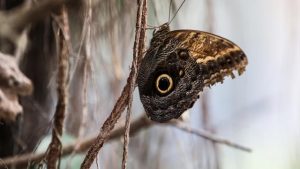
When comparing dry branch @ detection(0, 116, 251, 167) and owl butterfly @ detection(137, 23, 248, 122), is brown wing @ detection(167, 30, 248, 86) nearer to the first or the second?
owl butterfly @ detection(137, 23, 248, 122)

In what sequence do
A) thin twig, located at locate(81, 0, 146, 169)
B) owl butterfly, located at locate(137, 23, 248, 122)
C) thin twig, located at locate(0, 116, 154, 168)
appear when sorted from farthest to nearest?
thin twig, located at locate(0, 116, 154, 168), owl butterfly, located at locate(137, 23, 248, 122), thin twig, located at locate(81, 0, 146, 169)

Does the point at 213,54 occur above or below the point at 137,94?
above

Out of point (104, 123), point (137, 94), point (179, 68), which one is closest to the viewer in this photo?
point (104, 123)

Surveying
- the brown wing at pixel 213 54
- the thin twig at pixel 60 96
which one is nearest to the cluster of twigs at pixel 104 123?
the thin twig at pixel 60 96

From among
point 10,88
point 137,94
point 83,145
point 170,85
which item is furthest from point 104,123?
point 137,94

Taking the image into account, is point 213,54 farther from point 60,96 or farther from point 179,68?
point 60,96

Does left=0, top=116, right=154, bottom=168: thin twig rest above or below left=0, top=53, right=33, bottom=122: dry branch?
A: below

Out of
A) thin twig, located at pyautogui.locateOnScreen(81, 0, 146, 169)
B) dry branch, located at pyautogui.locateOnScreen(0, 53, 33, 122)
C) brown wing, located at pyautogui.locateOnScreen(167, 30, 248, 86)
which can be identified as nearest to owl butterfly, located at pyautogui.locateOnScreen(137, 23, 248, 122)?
brown wing, located at pyautogui.locateOnScreen(167, 30, 248, 86)
